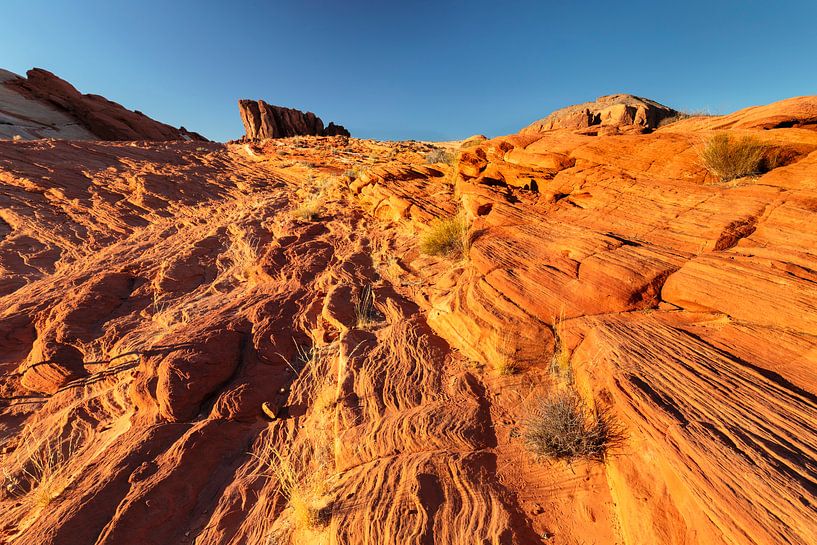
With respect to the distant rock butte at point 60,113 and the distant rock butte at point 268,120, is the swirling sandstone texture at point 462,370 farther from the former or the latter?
the distant rock butte at point 268,120

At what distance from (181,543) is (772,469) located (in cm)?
422

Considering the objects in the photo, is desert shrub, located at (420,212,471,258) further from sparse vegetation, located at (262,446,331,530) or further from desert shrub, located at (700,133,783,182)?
sparse vegetation, located at (262,446,331,530)

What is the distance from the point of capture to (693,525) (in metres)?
2.03

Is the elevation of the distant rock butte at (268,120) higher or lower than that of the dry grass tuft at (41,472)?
higher

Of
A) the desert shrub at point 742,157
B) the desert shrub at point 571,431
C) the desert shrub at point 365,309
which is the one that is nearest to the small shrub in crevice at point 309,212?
the desert shrub at point 365,309

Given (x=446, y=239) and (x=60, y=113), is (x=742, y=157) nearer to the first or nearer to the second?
(x=446, y=239)

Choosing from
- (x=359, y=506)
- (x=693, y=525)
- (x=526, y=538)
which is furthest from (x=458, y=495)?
(x=693, y=525)

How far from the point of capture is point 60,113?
30.4 metres

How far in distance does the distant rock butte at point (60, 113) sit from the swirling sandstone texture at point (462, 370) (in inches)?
1184

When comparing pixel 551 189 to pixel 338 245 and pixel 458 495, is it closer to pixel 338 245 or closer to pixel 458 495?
pixel 338 245

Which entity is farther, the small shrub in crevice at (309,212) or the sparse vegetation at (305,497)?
the small shrub in crevice at (309,212)

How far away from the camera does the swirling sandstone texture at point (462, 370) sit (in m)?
2.43

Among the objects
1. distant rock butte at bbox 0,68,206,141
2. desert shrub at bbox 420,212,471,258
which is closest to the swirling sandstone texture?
desert shrub at bbox 420,212,471,258

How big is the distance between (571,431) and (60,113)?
4539 cm
